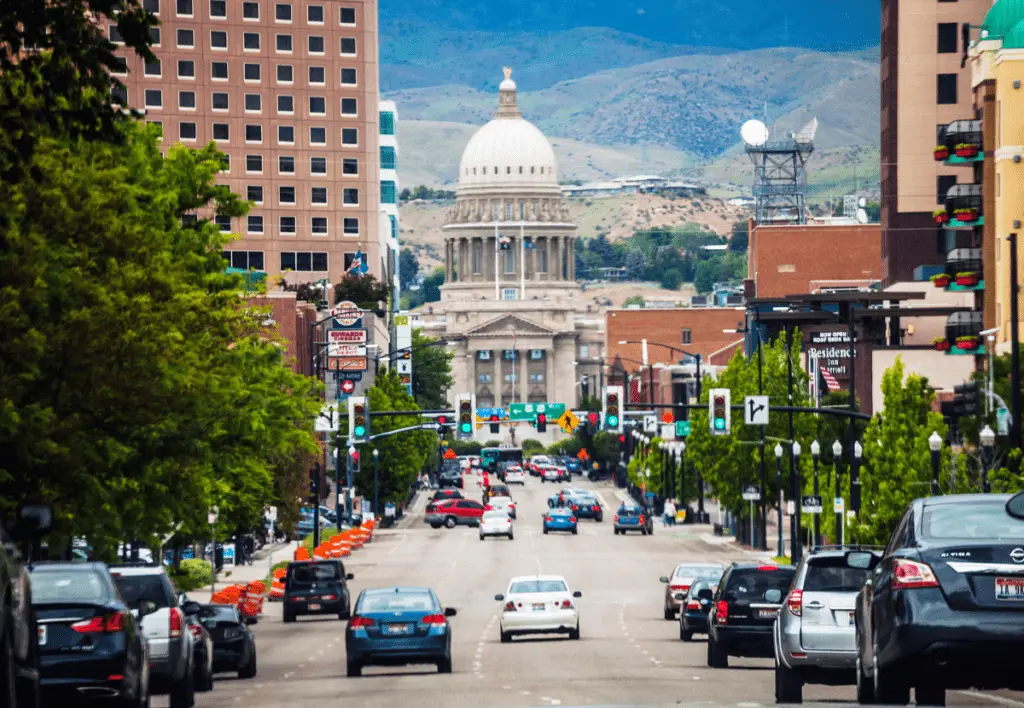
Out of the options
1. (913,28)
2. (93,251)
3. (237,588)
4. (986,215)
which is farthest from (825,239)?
(93,251)

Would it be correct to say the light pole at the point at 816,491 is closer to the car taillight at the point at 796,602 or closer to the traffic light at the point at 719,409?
the traffic light at the point at 719,409

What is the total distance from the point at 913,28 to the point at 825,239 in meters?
43.6

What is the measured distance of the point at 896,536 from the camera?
62.0 feet

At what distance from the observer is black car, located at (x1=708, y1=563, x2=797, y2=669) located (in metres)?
34.1

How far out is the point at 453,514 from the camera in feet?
402

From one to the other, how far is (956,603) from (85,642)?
805 centimetres

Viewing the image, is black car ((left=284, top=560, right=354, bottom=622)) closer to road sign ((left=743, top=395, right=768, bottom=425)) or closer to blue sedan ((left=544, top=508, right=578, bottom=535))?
road sign ((left=743, top=395, right=768, bottom=425))

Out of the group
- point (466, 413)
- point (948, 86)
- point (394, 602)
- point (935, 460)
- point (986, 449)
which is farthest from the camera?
point (948, 86)

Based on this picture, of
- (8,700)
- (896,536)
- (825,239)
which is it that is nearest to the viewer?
(8,700)

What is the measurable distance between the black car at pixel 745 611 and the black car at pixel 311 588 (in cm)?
2152

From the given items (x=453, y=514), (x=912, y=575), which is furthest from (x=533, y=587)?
(x=453, y=514)

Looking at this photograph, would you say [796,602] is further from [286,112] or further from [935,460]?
[286,112]

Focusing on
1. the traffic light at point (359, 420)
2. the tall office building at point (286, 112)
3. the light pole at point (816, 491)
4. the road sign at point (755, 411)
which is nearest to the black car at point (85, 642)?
the road sign at point (755, 411)

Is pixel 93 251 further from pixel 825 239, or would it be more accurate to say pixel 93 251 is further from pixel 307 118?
pixel 307 118
